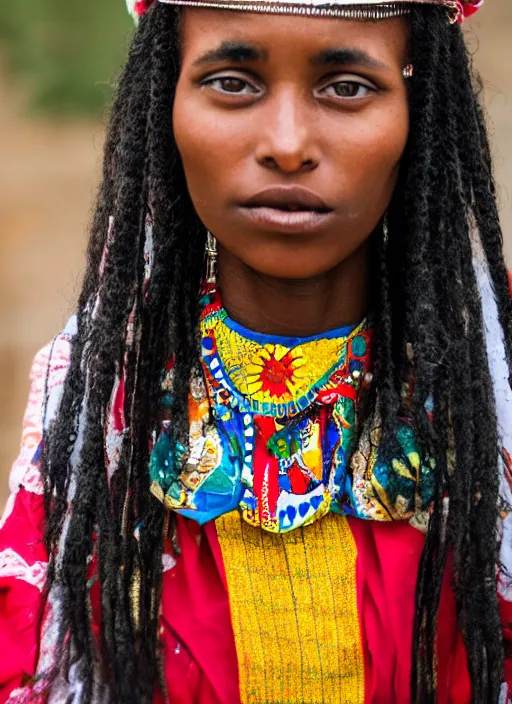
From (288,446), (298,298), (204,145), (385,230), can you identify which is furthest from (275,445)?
(204,145)

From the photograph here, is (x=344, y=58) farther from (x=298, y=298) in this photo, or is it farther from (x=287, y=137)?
(x=298, y=298)

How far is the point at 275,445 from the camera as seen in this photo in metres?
1.87

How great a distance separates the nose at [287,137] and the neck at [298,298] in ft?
0.86

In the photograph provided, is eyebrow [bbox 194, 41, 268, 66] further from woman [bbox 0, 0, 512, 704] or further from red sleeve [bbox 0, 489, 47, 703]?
red sleeve [bbox 0, 489, 47, 703]

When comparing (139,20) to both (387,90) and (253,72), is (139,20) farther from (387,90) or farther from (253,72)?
(387,90)

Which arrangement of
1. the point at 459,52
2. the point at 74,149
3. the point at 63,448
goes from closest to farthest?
the point at 459,52
the point at 63,448
the point at 74,149

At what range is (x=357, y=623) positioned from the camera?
1.85 m

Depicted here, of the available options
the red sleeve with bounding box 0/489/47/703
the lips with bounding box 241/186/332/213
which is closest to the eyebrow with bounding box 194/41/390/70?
the lips with bounding box 241/186/332/213

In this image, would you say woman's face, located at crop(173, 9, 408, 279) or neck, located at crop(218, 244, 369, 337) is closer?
→ woman's face, located at crop(173, 9, 408, 279)

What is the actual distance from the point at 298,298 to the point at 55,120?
153 inches

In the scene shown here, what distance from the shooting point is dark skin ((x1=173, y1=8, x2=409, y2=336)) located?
1658 millimetres

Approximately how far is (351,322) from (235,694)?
627 mm

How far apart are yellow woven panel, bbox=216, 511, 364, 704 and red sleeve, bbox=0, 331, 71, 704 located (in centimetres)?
32

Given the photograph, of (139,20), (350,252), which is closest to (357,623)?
(350,252)
